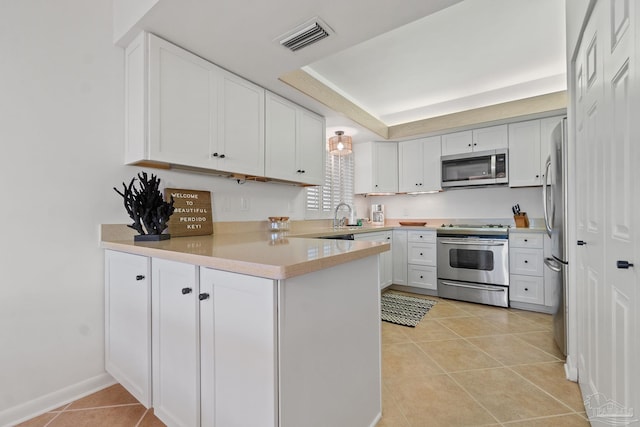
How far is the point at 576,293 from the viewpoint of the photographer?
67.7 inches

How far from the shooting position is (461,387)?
68.4 inches

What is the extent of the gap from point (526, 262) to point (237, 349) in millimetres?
3393

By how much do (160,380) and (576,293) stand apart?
2410 mm

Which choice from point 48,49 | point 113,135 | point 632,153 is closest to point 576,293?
point 632,153

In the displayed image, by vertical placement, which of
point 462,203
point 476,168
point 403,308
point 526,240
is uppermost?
point 476,168

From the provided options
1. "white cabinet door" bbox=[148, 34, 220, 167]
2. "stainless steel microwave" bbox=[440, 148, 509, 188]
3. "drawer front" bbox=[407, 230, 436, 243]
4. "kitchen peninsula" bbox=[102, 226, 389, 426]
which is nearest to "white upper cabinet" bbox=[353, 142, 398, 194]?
"stainless steel microwave" bbox=[440, 148, 509, 188]

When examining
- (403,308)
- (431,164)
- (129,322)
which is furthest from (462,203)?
(129,322)

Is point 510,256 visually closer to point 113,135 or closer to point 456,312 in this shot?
point 456,312

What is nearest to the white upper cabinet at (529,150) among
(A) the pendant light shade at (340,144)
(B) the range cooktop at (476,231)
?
(B) the range cooktop at (476,231)

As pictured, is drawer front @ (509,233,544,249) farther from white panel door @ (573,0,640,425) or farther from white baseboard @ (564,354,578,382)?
white panel door @ (573,0,640,425)

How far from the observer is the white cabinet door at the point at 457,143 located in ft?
12.3

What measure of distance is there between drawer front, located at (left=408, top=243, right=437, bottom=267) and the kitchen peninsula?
253 centimetres

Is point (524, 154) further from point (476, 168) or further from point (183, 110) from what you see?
point (183, 110)

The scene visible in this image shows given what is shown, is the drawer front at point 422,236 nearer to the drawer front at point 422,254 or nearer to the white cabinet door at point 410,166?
the drawer front at point 422,254
